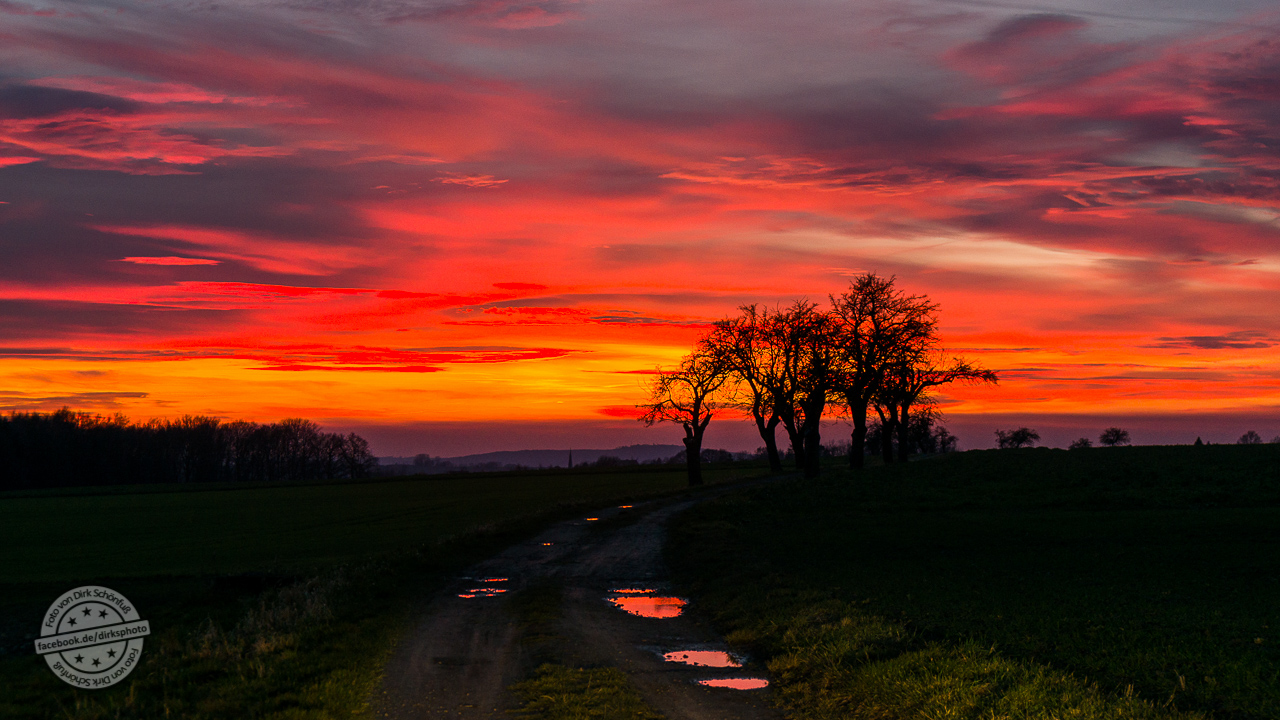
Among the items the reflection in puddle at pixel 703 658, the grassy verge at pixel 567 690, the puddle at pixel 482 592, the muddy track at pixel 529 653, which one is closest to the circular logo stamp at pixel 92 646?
the muddy track at pixel 529 653

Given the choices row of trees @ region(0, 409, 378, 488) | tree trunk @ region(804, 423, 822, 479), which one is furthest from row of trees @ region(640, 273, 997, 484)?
row of trees @ region(0, 409, 378, 488)

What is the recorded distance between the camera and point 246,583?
3319 centimetres

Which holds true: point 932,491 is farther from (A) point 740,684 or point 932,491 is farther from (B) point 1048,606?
(A) point 740,684

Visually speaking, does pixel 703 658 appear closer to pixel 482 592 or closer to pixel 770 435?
pixel 482 592

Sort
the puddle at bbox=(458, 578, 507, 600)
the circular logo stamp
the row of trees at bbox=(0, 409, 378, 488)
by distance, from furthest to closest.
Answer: the row of trees at bbox=(0, 409, 378, 488) < the puddle at bbox=(458, 578, 507, 600) < the circular logo stamp

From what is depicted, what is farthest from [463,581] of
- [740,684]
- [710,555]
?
[740,684]

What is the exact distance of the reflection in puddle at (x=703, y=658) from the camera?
14.4 metres

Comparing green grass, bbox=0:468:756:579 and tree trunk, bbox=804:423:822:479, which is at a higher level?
tree trunk, bbox=804:423:822:479

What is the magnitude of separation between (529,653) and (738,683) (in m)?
4.15


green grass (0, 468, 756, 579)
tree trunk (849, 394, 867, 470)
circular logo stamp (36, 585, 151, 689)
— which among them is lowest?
green grass (0, 468, 756, 579)

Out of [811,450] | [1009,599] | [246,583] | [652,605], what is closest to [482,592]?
[652,605]

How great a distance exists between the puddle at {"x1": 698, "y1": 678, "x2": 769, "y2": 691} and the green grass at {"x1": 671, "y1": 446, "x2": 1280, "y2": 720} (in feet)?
1.11

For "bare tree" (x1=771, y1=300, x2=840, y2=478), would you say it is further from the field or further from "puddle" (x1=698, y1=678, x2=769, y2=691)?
"puddle" (x1=698, y1=678, x2=769, y2=691)

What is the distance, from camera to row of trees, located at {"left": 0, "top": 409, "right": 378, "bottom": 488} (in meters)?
143
